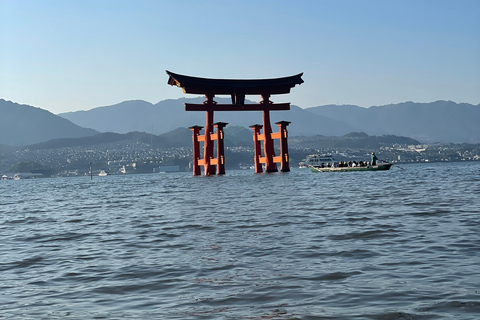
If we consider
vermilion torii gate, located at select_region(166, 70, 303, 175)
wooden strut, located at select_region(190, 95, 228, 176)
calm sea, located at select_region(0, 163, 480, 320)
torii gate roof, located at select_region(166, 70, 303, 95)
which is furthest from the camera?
wooden strut, located at select_region(190, 95, 228, 176)

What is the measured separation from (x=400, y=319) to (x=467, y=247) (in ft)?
14.4

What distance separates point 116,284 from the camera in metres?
7.57

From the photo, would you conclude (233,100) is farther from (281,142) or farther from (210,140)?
(281,142)

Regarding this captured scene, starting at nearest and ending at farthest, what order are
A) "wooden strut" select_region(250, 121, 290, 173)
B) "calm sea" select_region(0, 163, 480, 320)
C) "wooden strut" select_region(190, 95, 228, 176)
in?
"calm sea" select_region(0, 163, 480, 320) → "wooden strut" select_region(190, 95, 228, 176) → "wooden strut" select_region(250, 121, 290, 173)

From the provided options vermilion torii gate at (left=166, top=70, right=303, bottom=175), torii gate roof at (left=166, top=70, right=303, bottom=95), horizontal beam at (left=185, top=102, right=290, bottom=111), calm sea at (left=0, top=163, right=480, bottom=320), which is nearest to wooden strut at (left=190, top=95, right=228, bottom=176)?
vermilion torii gate at (left=166, top=70, right=303, bottom=175)

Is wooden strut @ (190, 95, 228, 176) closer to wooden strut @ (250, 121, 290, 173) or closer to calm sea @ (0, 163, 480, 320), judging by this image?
wooden strut @ (250, 121, 290, 173)

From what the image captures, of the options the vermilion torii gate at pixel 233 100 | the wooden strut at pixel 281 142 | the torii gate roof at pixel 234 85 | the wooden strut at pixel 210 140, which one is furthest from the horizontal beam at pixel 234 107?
the wooden strut at pixel 281 142

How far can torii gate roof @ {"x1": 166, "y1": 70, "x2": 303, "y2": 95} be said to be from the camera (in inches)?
2606

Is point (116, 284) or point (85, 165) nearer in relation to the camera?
point (116, 284)

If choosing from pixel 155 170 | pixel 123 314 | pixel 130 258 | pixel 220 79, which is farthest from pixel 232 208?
pixel 155 170

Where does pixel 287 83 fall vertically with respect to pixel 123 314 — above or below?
above

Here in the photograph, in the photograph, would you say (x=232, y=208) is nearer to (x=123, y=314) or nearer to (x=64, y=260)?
(x=64, y=260)

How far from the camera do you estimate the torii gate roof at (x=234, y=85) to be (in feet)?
217

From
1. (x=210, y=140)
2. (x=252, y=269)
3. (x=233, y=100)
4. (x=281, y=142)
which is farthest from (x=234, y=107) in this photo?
(x=252, y=269)
